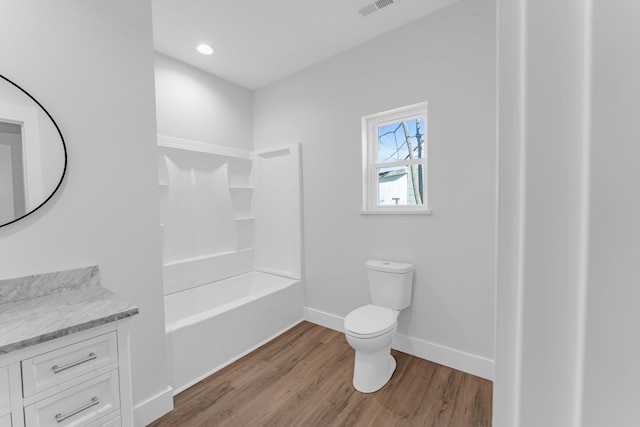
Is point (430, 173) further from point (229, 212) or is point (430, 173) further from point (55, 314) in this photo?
point (55, 314)

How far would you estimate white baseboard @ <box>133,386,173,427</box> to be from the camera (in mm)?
1620

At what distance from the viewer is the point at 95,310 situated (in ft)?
3.87

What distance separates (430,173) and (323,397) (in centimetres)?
179

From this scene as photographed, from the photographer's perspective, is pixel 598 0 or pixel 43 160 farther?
pixel 43 160

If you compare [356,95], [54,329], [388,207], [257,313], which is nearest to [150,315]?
[54,329]

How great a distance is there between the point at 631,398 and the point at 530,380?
60 millimetres

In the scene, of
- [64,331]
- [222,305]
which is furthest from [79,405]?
[222,305]

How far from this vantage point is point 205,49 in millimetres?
2543

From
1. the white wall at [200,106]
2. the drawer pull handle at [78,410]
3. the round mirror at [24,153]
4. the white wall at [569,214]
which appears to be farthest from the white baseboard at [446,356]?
the white wall at [200,106]

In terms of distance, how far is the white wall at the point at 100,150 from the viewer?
4.28 ft

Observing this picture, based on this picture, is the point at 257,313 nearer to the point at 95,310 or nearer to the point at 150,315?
the point at 150,315

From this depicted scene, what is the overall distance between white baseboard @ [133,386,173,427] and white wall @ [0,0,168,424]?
0.11 feet

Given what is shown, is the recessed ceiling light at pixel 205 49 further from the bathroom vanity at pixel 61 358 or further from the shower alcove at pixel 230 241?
the bathroom vanity at pixel 61 358

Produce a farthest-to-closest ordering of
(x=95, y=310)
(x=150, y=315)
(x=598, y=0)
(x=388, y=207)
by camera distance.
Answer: (x=388, y=207) → (x=150, y=315) → (x=95, y=310) → (x=598, y=0)
